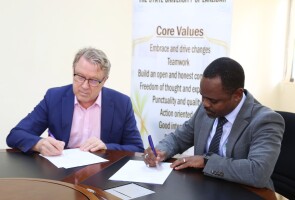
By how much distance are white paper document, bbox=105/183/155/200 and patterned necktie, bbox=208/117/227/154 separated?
2.03 feet

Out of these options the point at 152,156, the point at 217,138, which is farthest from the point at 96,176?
the point at 217,138

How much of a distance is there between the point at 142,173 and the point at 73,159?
41 cm

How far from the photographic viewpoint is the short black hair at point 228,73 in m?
1.61

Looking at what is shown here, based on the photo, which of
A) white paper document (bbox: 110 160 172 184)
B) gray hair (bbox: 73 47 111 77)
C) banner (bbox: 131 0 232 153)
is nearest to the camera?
white paper document (bbox: 110 160 172 184)

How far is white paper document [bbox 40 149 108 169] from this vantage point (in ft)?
5.20

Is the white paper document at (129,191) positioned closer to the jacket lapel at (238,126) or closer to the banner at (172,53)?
the jacket lapel at (238,126)

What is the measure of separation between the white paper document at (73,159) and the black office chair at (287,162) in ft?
3.43

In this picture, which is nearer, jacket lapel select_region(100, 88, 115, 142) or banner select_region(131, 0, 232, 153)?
jacket lapel select_region(100, 88, 115, 142)

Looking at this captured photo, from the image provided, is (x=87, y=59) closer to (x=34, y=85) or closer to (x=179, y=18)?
(x=179, y=18)

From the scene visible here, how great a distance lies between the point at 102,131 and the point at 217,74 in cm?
94

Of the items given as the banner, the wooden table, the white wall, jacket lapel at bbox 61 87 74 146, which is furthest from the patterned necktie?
the white wall

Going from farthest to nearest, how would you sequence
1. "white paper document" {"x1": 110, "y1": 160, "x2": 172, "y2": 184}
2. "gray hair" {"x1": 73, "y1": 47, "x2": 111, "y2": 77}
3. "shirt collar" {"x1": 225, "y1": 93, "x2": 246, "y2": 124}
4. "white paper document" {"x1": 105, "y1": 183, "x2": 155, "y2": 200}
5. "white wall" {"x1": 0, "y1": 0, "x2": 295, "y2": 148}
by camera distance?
"white wall" {"x1": 0, "y1": 0, "x2": 295, "y2": 148} → "gray hair" {"x1": 73, "y1": 47, "x2": 111, "y2": 77} → "shirt collar" {"x1": 225, "y1": 93, "x2": 246, "y2": 124} → "white paper document" {"x1": 110, "y1": 160, "x2": 172, "y2": 184} → "white paper document" {"x1": 105, "y1": 183, "x2": 155, "y2": 200}

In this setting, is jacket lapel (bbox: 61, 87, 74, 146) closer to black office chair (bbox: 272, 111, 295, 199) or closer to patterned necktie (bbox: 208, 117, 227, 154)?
patterned necktie (bbox: 208, 117, 227, 154)

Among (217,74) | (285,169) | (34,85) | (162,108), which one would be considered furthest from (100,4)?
(285,169)
